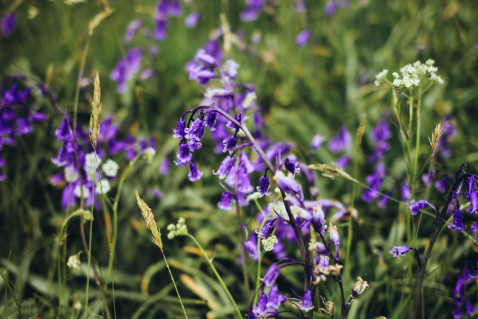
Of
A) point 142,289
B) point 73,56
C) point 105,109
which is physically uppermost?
point 73,56

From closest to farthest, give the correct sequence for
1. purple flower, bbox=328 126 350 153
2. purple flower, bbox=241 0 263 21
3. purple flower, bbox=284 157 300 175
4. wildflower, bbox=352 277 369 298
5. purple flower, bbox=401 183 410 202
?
wildflower, bbox=352 277 369 298
purple flower, bbox=284 157 300 175
purple flower, bbox=401 183 410 202
purple flower, bbox=328 126 350 153
purple flower, bbox=241 0 263 21

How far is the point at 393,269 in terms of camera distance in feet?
8.30

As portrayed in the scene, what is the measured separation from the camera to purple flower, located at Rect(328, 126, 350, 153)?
11.2ft

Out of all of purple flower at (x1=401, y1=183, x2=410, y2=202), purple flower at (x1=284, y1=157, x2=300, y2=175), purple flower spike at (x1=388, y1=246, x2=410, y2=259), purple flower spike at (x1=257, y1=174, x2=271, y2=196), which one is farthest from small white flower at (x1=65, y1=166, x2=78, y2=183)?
purple flower at (x1=401, y1=183, x2=410, y2=202)

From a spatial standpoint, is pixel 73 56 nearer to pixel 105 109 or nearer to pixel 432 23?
pixel 105 109

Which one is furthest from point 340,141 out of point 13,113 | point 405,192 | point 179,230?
point 13,113

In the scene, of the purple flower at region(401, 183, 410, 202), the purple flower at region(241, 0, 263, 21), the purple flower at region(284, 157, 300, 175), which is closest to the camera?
the purple flower at region(284, 157, 300, 175)

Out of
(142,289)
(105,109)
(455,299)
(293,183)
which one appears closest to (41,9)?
(105,109)

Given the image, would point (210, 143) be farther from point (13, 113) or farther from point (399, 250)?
point (399, 250)

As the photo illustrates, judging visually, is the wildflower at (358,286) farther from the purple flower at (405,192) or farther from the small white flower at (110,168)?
the small white flower at (110,168)

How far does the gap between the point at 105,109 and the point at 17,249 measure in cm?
193

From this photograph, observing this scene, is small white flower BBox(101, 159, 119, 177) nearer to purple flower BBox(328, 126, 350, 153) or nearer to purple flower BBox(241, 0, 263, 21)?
purple flower BBox(328, 126, 350, 153)

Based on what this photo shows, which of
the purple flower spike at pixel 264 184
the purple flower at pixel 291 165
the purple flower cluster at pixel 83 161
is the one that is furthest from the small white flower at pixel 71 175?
the purple flower at pixel 291 165

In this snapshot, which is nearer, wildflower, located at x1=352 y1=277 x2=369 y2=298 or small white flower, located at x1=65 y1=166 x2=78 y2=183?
wildflower, located at x1=352 y1=277 x2=369 y2=298
